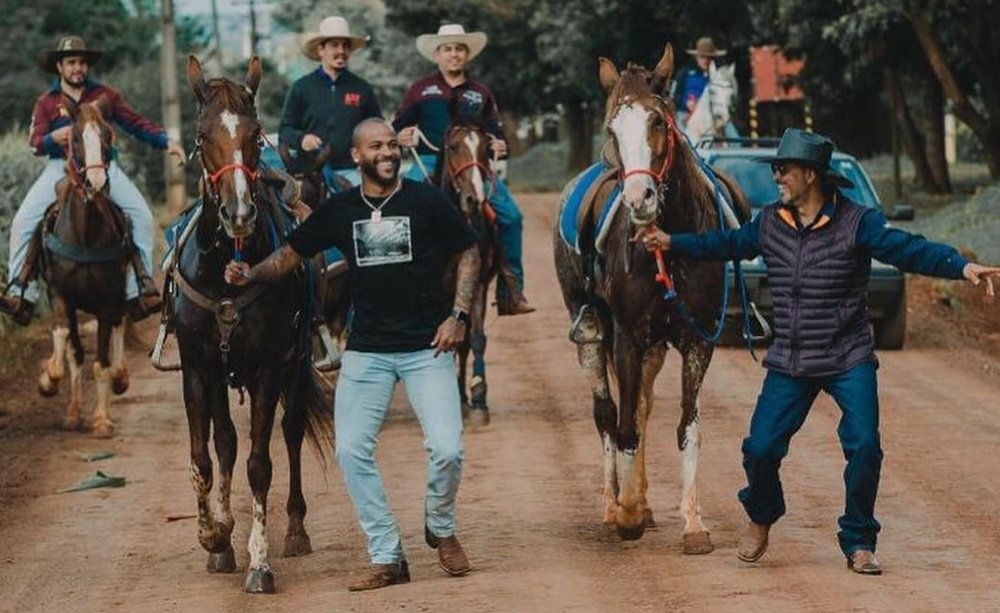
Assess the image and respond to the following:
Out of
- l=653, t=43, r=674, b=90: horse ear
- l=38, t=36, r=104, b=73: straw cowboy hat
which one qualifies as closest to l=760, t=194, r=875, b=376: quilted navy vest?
l=653, t=43, r=674, b=90: horse ear

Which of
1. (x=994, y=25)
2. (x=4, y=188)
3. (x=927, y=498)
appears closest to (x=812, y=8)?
(x=994, y=25)

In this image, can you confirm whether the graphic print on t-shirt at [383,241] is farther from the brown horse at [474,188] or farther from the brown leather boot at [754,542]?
the brown horse at [474,188]

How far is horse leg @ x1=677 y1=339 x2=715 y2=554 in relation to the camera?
38.2 feet

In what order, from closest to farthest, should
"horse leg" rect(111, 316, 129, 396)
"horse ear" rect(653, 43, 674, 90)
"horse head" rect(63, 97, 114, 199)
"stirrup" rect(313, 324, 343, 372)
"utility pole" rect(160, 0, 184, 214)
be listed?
1. "horse ear" rect(653, 43, 674, 90)
2. "stirrup" rect(313, 324, 343, 372)
3. "horse head" rect(63, 97, 114, 199)
4. "horse leg" rect(111, 316, 129, 396)
5. "utility pole" rect(160, 0, 184, 214)

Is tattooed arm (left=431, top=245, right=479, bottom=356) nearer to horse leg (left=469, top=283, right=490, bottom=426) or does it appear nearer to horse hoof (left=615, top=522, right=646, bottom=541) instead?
horse hoof (left=615, top=522, right=646, bottom=541)

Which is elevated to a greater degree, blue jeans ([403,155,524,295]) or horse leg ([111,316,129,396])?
blue jeans ([403,155,524,295])

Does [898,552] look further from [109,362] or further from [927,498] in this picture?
[109,362]

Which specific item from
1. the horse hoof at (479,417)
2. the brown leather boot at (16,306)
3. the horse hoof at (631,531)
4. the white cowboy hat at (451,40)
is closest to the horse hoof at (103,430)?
the brown leather boot at (16,306)

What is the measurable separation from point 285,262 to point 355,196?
1.69 feet

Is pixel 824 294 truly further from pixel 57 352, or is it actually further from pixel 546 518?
pixel 57 352

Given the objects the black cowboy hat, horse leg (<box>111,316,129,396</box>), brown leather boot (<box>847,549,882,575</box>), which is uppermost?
the black cowboy hat

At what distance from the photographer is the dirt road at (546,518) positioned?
1069 cm

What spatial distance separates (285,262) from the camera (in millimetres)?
11281

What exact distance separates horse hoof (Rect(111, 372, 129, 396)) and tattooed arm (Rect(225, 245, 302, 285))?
6.67 meters
